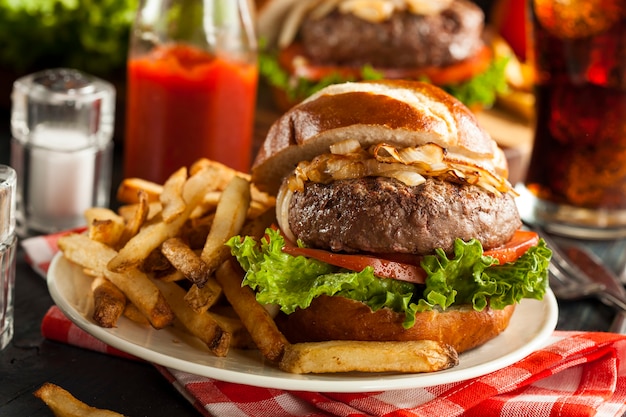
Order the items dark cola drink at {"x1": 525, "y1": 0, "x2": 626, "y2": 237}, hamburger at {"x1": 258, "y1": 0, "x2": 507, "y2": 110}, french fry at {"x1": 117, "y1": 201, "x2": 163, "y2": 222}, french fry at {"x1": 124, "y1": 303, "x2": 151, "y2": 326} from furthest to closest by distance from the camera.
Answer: hamburger at {"x1": 258, "y1": 0, "x2": 507, "y2": 110}, dark cola drink at {"x1": 525, "y1": 0, "x2": 626, "y2": 237}, french fry at {"x1": 117, "y1": 201, "x2": 163, "y2": 222}, french fry at {"x1": 124, "y1": 303, "x2": 151, "y2": 326}

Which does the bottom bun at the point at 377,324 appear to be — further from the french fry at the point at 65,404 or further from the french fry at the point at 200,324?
the french fry at the point at 65,404

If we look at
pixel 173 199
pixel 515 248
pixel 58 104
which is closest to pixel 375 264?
pixel 515 248

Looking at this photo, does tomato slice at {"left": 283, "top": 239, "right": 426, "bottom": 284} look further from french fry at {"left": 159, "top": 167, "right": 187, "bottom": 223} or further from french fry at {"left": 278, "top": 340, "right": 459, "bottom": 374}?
french fry at {"left": 159, "top": 167, "right": 187, "bottom": 223}

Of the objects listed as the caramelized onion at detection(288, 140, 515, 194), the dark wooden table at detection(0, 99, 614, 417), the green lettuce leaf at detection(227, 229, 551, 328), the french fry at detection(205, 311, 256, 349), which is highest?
the caramelized onion at detection(288, 140, 515, 194)

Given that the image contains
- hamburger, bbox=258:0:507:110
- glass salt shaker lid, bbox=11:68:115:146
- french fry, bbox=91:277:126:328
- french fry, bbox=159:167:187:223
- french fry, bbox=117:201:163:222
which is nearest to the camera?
french fry, bbox=91:277:126:328

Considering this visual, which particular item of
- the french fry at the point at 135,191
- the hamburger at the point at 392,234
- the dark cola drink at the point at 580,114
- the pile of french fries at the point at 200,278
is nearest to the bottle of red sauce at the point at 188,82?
the french fry at the point at 135,191

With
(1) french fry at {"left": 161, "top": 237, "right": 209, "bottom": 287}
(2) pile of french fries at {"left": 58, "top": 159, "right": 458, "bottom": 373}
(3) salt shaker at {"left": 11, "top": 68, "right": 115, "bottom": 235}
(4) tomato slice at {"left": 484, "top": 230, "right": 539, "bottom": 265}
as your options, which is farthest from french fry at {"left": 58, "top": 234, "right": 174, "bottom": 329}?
(3) salt shaker at {"left": 11, "top": 68, "right": 115, "bottom": 235}
